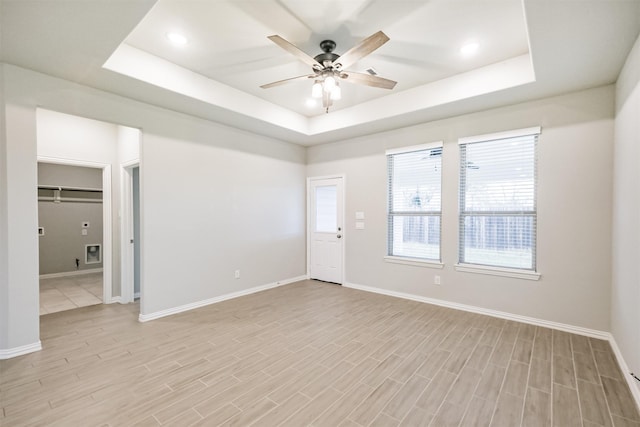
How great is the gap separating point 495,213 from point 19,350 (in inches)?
218

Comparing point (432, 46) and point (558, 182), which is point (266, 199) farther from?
point (558, 182)

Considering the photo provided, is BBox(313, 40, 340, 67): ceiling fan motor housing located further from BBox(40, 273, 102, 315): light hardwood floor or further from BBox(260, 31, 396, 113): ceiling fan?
BBox(40, 273, 102, 315): light hardwood floor

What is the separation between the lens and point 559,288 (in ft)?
11.0

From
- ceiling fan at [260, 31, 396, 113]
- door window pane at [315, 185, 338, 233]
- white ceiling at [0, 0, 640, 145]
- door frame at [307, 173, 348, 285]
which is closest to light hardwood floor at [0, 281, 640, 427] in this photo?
door frame at [307, 173, 348, 285]

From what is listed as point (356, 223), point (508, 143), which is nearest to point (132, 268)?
point (356, 223)

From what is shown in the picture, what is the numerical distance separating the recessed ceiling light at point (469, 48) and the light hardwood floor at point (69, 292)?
19.9ft

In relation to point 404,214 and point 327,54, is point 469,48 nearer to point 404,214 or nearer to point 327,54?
point 327,54

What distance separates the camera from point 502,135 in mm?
3713

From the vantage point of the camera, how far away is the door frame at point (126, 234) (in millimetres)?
4406

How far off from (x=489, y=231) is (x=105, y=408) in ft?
14.5

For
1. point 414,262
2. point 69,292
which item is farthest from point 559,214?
point 69,292

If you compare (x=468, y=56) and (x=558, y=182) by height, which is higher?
(x=468, y=56)

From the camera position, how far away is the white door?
5477mm

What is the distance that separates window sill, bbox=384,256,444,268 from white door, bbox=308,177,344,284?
3.40 ft
